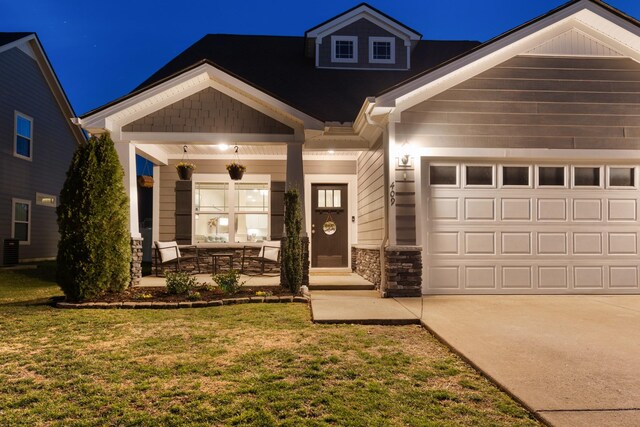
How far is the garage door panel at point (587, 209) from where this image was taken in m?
7.21

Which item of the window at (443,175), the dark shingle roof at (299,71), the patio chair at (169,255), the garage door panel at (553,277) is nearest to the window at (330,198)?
the dark shingle roof at (299,71)

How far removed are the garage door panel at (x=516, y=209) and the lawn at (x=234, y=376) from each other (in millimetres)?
3274

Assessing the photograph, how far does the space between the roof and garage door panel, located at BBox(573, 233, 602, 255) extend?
16.6ft

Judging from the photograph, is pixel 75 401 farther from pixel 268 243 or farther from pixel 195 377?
pixel 268 243

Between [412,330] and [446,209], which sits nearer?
[412,330]

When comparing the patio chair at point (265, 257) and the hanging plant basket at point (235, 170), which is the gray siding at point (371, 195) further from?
the hanging plant basket at point (235, 170)

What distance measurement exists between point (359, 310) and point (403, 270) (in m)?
1.48

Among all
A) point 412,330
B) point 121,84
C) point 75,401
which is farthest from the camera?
point 121,84

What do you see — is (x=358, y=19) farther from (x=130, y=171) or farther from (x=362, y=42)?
(x=130, y=171)

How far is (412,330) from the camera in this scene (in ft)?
15.9

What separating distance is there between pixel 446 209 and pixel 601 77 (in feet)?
10.9

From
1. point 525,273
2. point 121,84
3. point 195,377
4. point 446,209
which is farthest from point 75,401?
point 121,84

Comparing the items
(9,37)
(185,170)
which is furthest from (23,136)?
(185,170)

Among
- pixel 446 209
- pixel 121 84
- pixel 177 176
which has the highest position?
pixel 121 84
